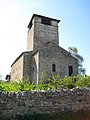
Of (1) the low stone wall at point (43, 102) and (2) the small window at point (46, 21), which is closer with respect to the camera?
(1) the low stone wall at point (43, 102)

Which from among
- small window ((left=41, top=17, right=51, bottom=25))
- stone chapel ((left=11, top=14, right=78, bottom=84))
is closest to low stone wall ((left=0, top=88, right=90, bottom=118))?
stone chapel ((left=11, top=14, right=78, bottom=84))

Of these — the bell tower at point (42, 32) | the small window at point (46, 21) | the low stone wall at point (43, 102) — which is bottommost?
Answer: the low stone wall at point (43, 102)

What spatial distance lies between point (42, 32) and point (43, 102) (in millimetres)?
24314

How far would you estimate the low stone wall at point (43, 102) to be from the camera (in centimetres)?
1131

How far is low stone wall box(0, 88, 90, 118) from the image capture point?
1131 centimetres

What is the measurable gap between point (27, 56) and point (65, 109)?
20.2m

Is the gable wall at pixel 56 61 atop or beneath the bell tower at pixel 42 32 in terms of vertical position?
beneath

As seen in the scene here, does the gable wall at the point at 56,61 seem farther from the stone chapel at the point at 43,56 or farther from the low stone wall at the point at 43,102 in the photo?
the low stone wall at the point at 43,102

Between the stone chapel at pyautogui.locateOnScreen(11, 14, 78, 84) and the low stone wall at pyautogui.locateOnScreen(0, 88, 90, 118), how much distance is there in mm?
16068

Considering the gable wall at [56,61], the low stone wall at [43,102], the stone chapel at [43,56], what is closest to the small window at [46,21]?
the stone chapel at [43,56]

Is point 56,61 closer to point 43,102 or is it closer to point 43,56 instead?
point 43,56

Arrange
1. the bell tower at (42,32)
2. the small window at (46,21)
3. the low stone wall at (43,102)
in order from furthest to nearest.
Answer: the small window at (46,21) → the bell tower at (42,32) → the low stone wall at (43,102)

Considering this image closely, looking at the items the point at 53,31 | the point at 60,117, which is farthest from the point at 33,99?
the point at 53,31

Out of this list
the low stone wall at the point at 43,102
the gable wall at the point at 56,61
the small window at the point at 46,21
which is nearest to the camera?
the low stone wall at the point at 43,102
